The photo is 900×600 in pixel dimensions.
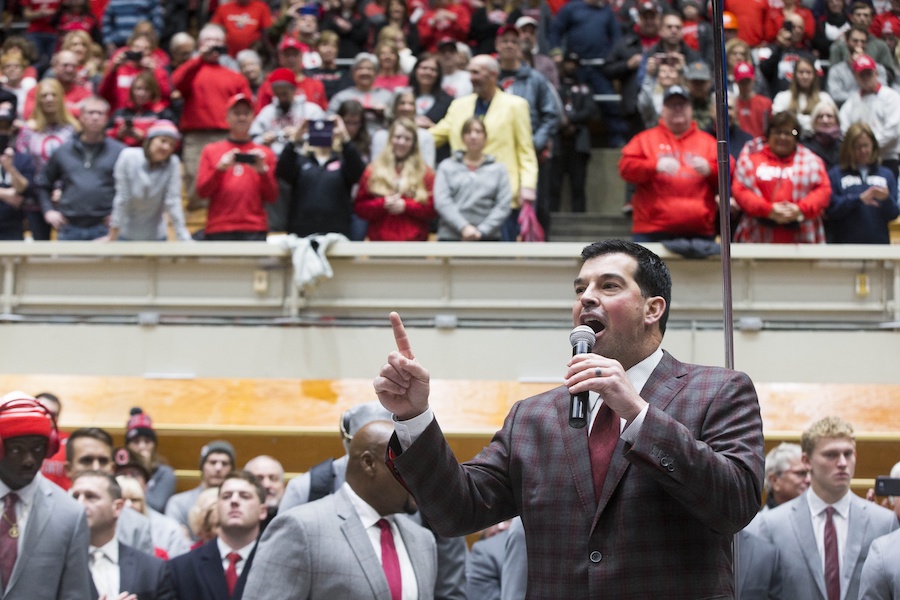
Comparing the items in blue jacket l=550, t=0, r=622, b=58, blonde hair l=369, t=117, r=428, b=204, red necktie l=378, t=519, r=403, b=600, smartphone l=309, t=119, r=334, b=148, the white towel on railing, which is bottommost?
red necktie l=378, t=519, r=403, b=600

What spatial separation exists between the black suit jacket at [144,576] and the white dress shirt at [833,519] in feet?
9.96

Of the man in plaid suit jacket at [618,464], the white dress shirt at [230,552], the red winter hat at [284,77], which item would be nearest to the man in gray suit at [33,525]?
the white dress shirt at [230,552]

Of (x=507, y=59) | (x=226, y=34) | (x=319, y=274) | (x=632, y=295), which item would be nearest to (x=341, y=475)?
(x=632, y=295)

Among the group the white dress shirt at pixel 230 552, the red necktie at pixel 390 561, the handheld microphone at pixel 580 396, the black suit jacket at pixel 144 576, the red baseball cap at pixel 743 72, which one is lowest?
the black suit jacket at pixel 144 576

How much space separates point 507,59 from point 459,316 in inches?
109

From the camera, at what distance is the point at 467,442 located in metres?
9.10

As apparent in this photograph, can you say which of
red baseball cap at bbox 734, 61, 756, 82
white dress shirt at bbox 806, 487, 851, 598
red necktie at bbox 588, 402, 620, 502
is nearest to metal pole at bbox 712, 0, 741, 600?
red necktie at bbox 588, 402, 620, 502

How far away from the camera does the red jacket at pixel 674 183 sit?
376 inches

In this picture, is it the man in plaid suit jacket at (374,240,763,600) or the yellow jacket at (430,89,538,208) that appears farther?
the yellow jacket at (430,89,538,208)

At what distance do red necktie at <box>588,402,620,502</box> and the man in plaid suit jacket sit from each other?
0.02m

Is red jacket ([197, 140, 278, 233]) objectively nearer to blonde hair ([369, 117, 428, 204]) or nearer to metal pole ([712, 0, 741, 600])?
blonde hair ([369, 117, 428, 204])

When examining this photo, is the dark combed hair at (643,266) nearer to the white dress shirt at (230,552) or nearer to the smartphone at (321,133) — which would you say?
the white dress shirt at (230,552)

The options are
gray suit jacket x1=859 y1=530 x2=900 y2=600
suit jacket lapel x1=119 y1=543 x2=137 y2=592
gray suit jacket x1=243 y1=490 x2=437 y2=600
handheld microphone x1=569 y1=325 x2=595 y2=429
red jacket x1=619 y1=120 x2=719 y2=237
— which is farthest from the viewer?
red jacket x1=619 y1=120 x2=719 y2=237

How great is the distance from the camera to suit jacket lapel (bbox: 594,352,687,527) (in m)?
3.00
